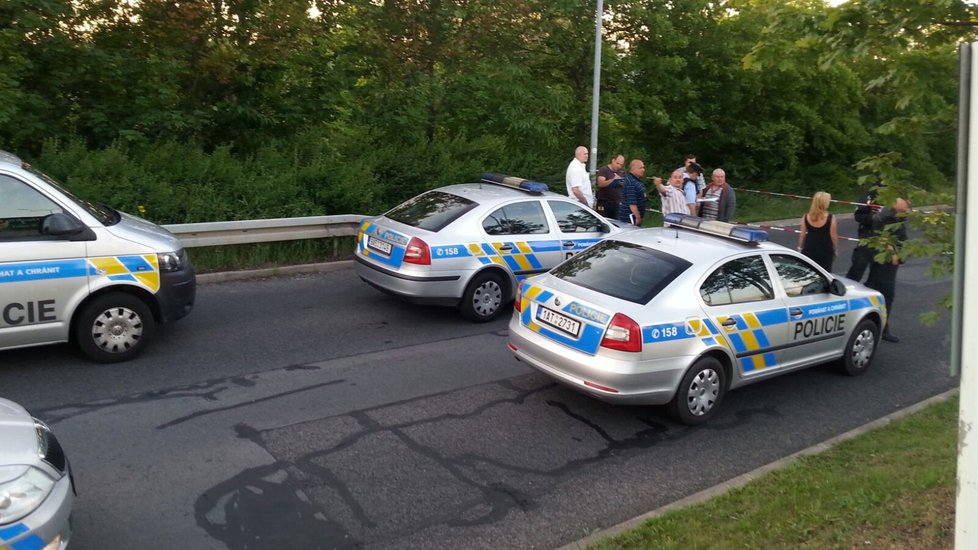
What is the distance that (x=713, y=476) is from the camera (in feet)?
20.5

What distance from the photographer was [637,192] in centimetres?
1362

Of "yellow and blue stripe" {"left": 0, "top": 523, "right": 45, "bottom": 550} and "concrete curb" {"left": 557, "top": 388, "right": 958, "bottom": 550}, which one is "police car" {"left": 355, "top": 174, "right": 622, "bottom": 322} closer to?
"concrete curb" {"left": 557, "top": 388, "right": 958, "bottom": 550}

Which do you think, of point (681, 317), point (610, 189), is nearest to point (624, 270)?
point (681, 317)

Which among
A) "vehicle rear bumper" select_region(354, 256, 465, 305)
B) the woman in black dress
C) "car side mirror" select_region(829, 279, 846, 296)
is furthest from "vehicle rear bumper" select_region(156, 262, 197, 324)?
the woman in black dress

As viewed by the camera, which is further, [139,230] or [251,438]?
[139,230]

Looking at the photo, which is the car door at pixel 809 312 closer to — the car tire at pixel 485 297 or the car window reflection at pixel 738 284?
the car window reflection at pixel 738 284

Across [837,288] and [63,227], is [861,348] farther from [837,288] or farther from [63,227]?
[63,227]

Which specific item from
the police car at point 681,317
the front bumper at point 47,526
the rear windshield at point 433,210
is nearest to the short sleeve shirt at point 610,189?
the rear windshield at point 433,210

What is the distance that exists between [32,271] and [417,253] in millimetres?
3754

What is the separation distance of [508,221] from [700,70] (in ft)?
46.7

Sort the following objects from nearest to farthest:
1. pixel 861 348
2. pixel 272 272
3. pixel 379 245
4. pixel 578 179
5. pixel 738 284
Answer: pixel 738 284
pixel 861 348
pixel 379 245
pixel 272 272
pixel 578 179

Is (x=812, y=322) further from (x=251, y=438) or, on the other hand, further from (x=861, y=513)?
(x=251, y=438)

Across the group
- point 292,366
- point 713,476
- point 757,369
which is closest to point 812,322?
point 757,369

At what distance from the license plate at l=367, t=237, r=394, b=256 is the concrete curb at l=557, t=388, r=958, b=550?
16.3 ft
